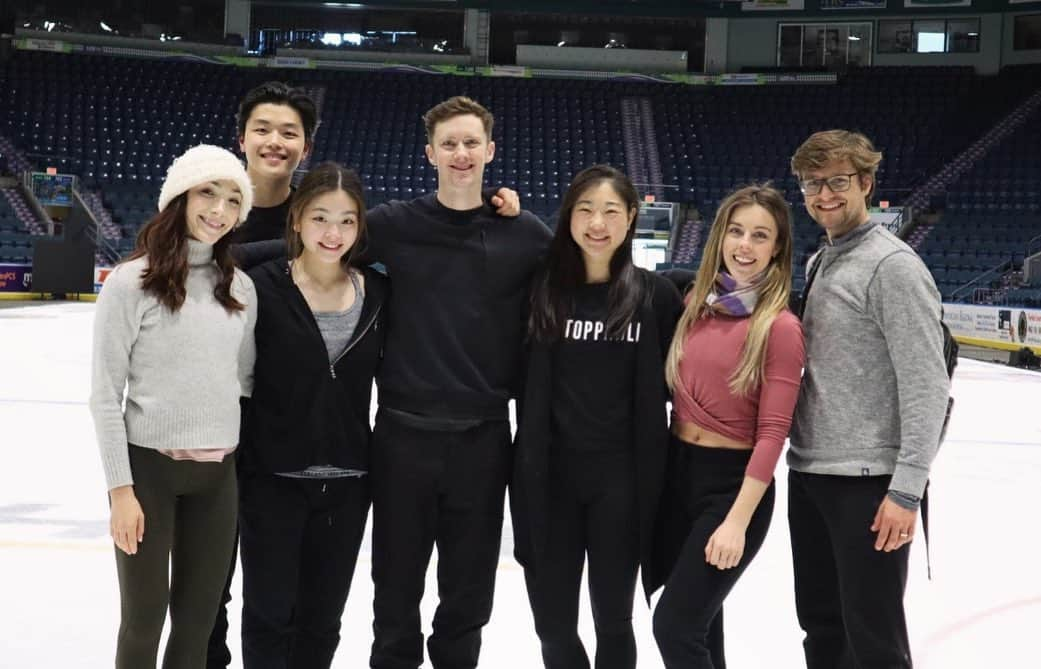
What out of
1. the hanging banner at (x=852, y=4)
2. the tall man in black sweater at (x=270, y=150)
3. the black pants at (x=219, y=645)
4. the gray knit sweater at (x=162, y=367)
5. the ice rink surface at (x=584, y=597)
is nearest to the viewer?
the gray knit sweater at (x=162, y=367)

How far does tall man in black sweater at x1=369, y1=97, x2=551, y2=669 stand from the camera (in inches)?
96.1

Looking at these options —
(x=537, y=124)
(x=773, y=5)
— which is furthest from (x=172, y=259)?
(x=773, y=5)

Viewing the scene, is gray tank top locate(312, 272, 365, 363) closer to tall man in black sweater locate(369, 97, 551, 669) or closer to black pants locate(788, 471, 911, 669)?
tall man in black sweater locate(369, 97, 551, 669)

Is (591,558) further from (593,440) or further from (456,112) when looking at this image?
(456,112)

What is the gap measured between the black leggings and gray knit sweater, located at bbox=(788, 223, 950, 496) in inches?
17.2

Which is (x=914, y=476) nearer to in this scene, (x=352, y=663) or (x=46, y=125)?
(x=352, y=663)

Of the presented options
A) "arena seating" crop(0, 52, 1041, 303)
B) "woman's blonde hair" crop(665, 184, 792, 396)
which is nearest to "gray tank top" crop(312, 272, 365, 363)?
"woman's blonde hair" crop(665, 184, 792, 396)

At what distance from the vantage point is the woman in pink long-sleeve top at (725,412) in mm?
2205

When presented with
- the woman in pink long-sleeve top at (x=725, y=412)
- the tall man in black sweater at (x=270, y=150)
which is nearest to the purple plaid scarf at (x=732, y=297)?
the woman in pink long-sleeve top at (x=725, y=412)

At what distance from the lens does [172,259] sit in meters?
2.06

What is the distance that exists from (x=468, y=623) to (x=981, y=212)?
20.6m

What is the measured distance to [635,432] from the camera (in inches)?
92.8

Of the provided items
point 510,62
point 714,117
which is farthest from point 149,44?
point 714,117

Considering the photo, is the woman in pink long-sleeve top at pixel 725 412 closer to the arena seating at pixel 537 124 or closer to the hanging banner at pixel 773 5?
the arena seating at pixel 537 124
